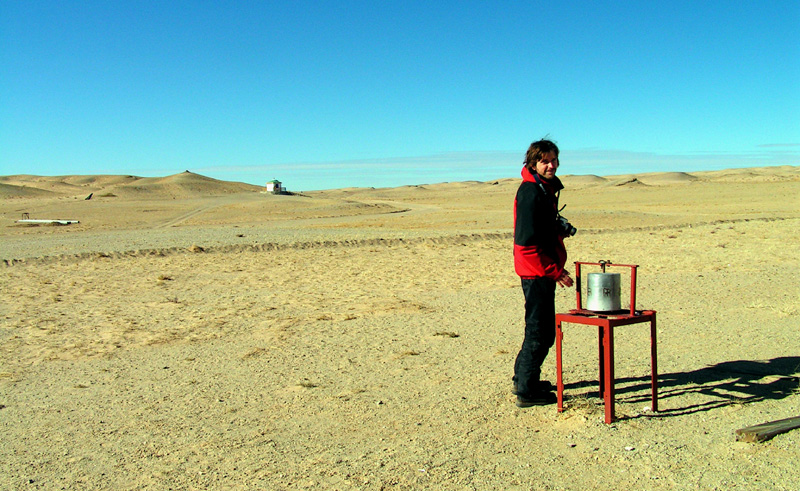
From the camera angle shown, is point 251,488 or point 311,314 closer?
point 251,488

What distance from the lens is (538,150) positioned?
15.6 ft

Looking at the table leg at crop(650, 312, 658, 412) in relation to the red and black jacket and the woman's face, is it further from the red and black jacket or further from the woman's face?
the woman's face

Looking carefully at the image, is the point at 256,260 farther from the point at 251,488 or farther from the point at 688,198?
the point at 688,198

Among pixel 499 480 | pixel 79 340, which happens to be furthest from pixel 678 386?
pixel 79 340

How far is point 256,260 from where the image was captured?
1535 centimetres

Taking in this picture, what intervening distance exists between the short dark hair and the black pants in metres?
0.81

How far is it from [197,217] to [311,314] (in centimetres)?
2859

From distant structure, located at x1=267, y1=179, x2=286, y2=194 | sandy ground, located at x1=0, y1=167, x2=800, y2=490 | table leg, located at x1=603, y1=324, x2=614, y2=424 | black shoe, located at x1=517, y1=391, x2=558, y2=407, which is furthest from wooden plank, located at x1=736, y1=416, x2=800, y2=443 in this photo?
distant structure, located at x1=267, y1=179, x2=286, y2=194

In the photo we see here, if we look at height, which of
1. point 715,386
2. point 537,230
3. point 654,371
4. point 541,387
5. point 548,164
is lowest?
point 715,386

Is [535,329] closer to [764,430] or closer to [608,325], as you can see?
[608,325]

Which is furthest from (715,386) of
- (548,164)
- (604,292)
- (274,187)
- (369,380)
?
(274,187)

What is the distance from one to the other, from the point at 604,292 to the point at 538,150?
1.04 metres

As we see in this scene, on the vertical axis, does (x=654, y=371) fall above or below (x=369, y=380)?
above

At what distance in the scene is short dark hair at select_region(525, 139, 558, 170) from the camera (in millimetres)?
4727
